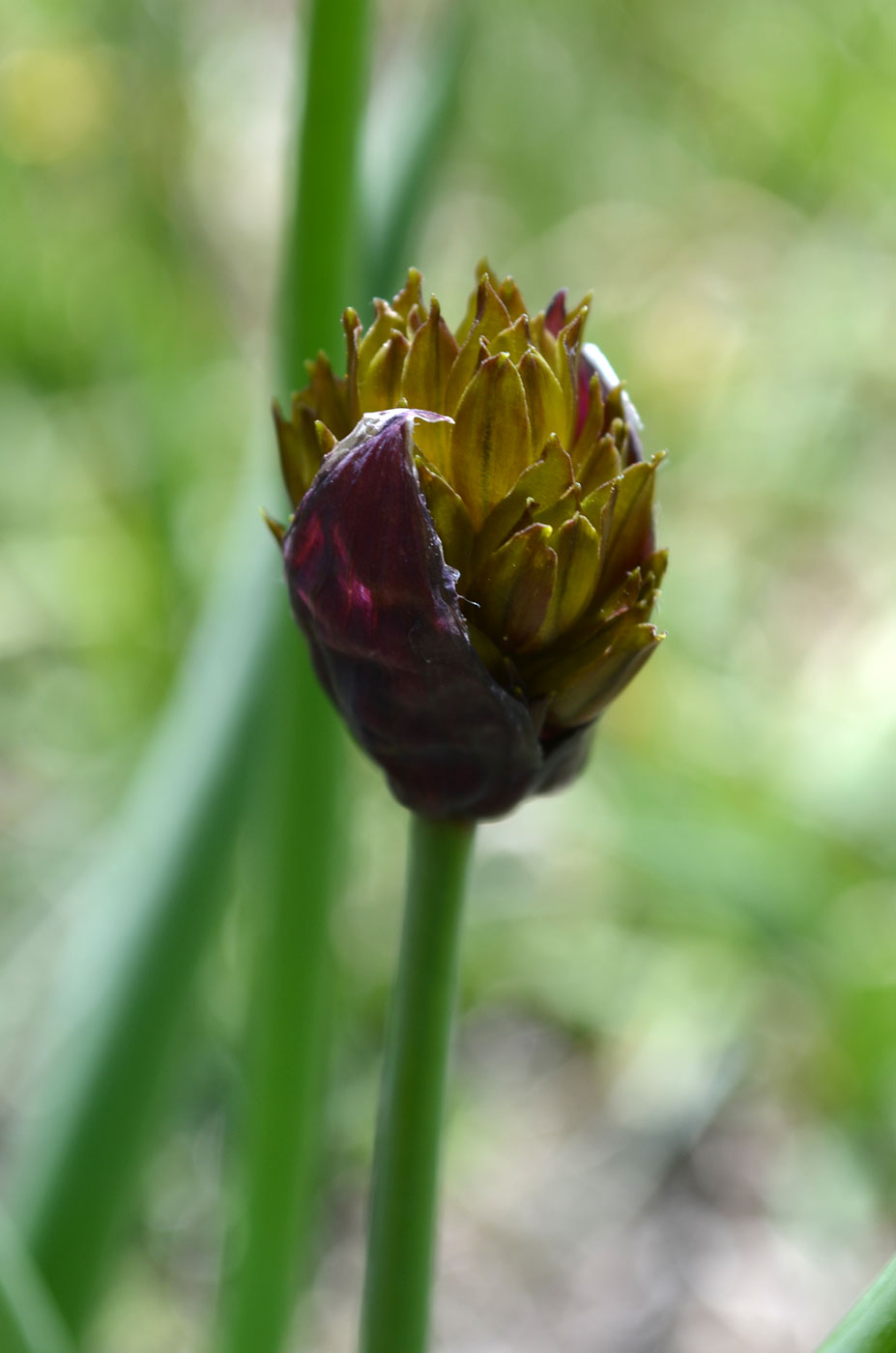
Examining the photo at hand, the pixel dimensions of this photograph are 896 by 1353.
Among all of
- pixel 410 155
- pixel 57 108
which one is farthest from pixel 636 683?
pixel 57 108

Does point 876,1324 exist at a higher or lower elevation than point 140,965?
lower

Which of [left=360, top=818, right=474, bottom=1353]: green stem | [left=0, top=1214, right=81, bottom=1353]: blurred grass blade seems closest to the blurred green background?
[left=0, top=1214, right=81, bottom=1353]: blurred grass blade

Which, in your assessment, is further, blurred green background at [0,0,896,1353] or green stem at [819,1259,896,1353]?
blurred green background at [0,0,896,1353]

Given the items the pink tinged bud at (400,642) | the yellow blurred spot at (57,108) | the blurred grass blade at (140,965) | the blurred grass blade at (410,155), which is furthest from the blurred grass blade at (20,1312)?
the yellow blurred spot at (57,108)

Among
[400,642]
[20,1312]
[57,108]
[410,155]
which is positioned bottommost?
[20,1312]

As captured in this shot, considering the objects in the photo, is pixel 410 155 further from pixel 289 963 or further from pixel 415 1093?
pixel 415 1093

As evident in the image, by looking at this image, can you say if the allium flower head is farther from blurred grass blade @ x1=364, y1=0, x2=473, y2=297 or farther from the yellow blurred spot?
the yellow blurred spot

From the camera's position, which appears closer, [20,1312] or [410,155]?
[20,1312]
